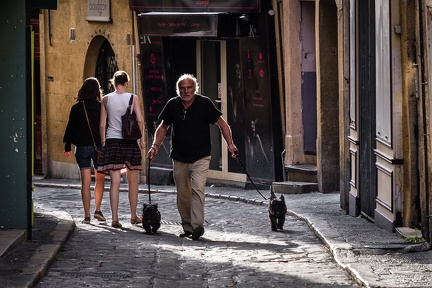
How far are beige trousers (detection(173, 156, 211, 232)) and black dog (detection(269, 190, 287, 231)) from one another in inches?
36.5

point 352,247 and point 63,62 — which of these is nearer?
point 352,247

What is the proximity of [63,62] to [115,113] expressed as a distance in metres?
10.9

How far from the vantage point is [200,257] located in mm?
13062

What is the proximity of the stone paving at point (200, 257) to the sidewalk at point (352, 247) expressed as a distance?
0.11 m

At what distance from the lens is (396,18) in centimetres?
1390

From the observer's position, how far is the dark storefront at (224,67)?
22047mm

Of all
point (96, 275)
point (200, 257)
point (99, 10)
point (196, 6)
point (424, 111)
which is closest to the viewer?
point (96, 275)

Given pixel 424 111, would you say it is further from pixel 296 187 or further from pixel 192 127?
pixel 296 187

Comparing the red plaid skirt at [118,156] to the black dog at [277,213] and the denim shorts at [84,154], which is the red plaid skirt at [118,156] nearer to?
the denim shorts at [84,154]

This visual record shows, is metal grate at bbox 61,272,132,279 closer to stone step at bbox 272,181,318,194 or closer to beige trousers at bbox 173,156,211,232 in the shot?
beige trousers at bbox 173,156,211,232

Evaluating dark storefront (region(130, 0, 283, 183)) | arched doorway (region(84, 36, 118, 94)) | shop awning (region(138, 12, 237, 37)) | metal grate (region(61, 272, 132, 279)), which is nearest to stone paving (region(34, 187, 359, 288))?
metal grate (region(61, 272, 132, 279))

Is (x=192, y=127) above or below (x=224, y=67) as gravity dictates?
below

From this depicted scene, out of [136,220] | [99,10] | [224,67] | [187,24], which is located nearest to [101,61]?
[99,10]

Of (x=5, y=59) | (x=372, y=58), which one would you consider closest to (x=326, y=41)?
(x=372, y=58)
